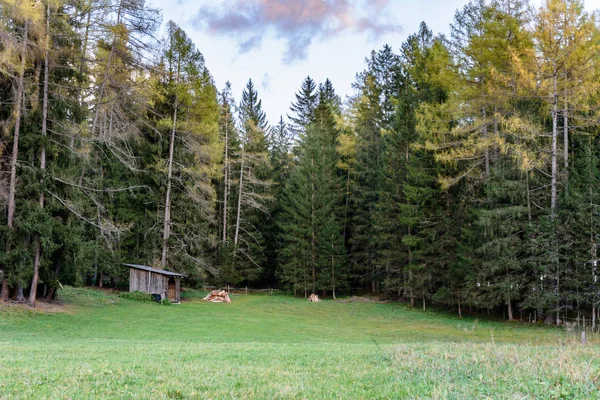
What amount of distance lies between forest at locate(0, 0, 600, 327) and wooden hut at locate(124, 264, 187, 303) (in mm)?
2035

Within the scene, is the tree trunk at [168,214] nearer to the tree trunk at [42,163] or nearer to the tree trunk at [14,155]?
the tree trunk at [42,163]

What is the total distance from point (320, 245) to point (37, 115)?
2175cm

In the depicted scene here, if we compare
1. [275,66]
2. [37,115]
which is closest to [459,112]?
[275,66]

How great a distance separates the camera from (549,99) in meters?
20.1

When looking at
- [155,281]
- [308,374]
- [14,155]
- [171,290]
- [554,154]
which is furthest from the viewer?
[171,290]

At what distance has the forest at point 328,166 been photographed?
760 inches

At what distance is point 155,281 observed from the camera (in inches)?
1105

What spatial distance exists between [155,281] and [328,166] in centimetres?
1645

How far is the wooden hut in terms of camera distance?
1097 inches

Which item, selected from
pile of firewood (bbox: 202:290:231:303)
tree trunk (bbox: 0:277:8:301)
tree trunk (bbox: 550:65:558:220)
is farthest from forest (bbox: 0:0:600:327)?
pile of firewood (bbox: 202:290:231:303)

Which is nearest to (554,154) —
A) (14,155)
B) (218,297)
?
(218,297)

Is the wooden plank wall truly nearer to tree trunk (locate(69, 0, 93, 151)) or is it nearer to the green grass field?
tree trunk (locate(69, 0, 93, 151))

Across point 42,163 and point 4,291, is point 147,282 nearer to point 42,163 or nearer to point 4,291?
point 4,291

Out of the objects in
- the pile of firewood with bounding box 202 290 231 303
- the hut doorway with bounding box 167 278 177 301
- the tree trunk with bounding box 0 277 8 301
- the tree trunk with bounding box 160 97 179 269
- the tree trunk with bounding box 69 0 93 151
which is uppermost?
the tree trunk with bounding box 69 0 93 151
